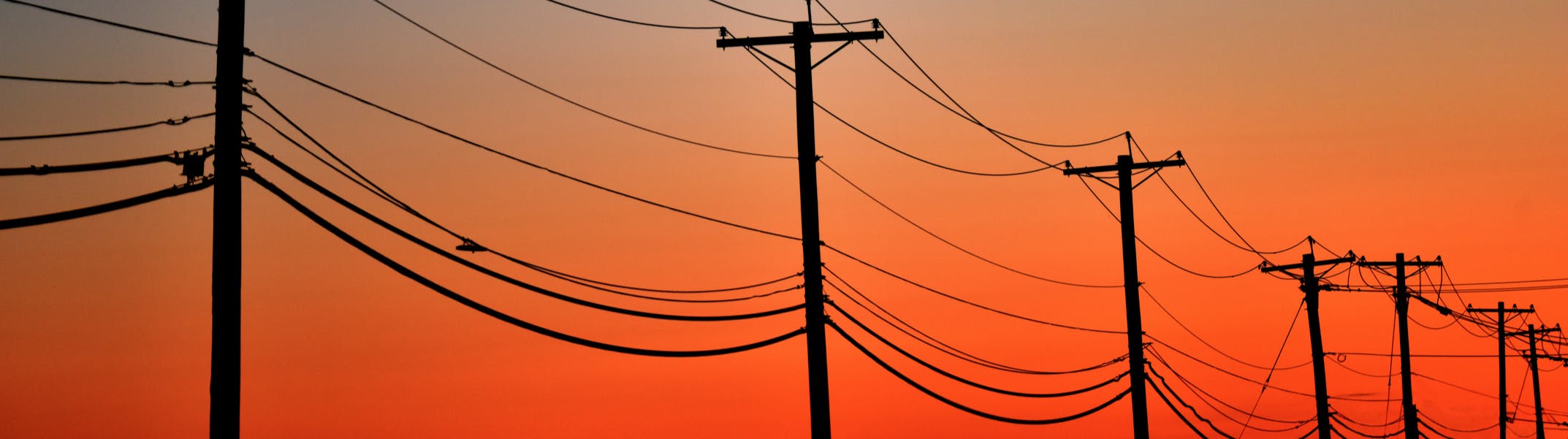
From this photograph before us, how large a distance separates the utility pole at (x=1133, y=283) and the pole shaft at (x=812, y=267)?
586 inches

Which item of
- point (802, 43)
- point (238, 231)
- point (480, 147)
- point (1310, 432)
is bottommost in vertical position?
point (1310, 432)

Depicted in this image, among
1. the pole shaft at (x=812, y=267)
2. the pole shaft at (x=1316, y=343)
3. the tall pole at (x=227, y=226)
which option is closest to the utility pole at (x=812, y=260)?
the pole shaft at (x=812, y=267)

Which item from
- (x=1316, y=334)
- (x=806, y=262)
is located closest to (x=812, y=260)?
(x=806, y=262)

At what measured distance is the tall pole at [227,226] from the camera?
60.6 ft

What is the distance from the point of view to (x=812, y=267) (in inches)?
1174

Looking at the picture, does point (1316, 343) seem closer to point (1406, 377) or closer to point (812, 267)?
point (1406, 377)

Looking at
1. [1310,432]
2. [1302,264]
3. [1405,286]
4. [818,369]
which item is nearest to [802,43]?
[818,369]

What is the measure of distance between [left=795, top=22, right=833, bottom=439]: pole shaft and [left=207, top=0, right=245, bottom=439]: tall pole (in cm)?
1215

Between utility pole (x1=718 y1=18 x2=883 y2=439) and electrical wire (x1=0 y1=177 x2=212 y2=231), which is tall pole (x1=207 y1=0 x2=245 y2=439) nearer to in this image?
electrical wire (x1=0 y1=177 x2=212 y2=231)

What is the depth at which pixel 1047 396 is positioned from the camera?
43.3m

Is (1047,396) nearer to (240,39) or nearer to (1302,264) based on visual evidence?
(1302,264)

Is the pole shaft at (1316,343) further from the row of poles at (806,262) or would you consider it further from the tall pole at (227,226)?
the tall pole at (227,226)

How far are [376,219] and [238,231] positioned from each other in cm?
186

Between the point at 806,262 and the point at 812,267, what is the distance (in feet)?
0.41
